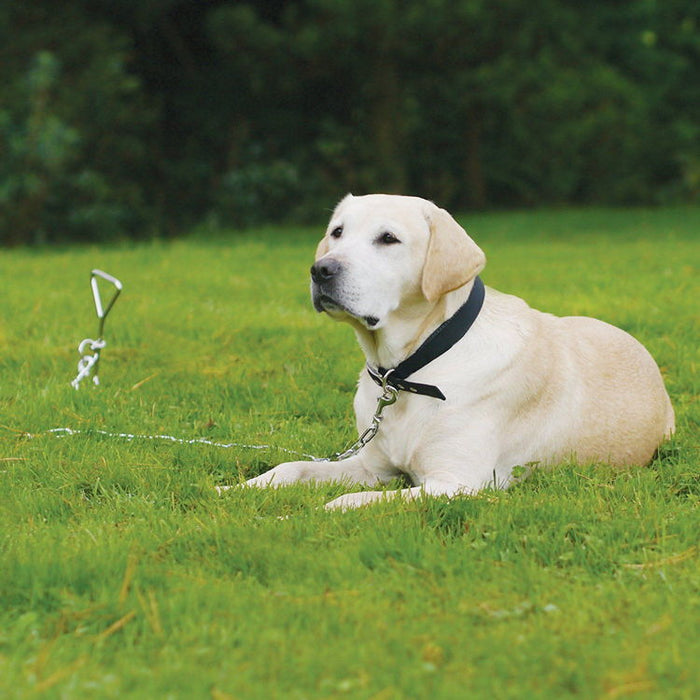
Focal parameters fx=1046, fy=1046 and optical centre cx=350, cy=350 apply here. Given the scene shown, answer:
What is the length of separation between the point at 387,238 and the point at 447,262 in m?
0.28

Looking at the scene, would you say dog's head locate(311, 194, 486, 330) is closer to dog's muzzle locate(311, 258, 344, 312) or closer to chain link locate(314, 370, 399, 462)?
dog's muzzle locate(311, 258, 344, 312)

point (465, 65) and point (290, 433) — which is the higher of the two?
point (465, 65)

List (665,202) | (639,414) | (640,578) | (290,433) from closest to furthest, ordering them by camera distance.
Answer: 1. (640,578)
2. (639,414)
3. (290,433)
4. (665,202)

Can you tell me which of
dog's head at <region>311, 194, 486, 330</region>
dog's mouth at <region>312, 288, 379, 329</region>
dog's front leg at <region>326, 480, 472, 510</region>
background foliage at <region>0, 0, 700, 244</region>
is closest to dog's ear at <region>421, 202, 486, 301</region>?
dog's head at <region>311, 194, 486, 330</region>

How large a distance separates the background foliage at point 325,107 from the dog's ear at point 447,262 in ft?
43.3

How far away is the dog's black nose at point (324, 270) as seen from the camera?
4312mm

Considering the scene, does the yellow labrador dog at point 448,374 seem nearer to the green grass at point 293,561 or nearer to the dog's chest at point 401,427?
the dog's chest at point 401,427

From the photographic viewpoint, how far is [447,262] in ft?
14.5

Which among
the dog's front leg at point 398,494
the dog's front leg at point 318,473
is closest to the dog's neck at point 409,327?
the dog's front leg at point 318,473

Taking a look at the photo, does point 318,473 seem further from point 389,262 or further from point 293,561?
point 293,561

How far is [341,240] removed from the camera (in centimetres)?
457

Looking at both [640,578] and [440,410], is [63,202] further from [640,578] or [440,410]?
[640,578]

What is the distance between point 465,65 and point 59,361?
14.8 m

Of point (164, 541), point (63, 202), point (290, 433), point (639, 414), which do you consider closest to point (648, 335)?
point (639, 414)
